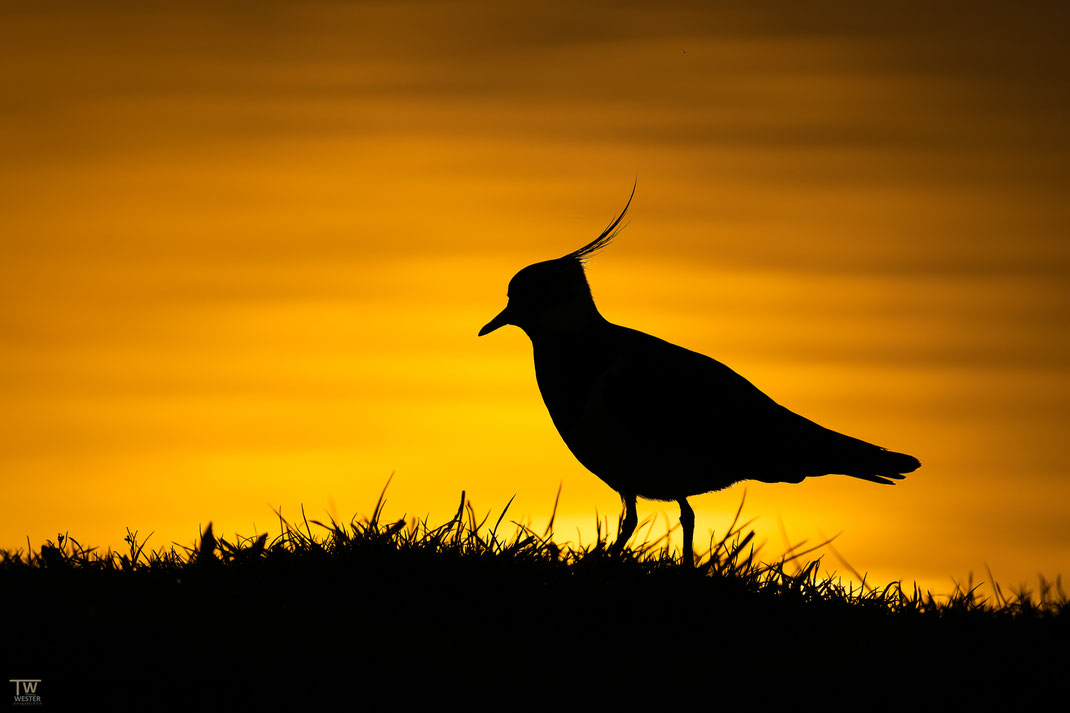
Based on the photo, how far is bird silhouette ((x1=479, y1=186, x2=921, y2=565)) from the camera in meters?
5.39

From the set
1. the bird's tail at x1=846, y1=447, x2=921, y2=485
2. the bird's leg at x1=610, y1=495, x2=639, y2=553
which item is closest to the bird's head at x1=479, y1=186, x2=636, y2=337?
the bird's leg at x1=610, y1=495, x2=639, y2=553

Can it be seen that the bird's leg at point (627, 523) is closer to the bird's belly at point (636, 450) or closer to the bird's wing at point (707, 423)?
the bird's belly at point (636, 450)

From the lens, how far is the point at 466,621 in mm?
4293

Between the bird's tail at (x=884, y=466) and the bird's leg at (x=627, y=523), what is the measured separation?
46.4 inches

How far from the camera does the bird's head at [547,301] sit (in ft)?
19.0

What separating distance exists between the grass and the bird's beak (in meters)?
1.13

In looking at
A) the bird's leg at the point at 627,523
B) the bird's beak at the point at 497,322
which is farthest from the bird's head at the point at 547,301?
the bird's leg at the point at 627,523

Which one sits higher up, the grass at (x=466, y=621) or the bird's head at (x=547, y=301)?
the bird's head at (x=547, y=301)

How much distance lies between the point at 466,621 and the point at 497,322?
1985 mm

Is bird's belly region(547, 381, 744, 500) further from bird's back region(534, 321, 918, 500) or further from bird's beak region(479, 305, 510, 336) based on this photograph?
bird's beak region(479, 305, 510, 336)

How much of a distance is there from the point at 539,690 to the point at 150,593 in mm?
1602

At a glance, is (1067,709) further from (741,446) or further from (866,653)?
(741,446)

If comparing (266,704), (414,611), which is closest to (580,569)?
(414,611)


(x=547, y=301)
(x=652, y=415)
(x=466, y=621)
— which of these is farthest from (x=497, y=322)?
(x=466, y=621)
